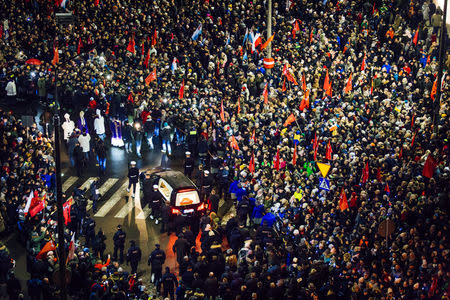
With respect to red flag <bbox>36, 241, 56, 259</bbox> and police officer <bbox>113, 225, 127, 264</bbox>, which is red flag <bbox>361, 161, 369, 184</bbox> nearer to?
police officer <bbox>113, 225, 127, 264</bbox>

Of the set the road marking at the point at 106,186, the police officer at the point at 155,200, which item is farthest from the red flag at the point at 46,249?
the road marking at the point at 106,186

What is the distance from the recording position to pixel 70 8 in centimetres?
3762

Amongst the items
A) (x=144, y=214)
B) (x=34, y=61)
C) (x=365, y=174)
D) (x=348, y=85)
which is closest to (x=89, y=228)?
(x=144, y=214)

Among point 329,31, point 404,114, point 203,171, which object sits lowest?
point 203,171

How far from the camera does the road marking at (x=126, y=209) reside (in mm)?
27117

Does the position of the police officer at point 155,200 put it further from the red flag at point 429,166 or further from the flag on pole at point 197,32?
the flag on pole at point 197,32

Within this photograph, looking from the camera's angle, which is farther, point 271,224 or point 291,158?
point 291,158

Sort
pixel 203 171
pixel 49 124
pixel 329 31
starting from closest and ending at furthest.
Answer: pixel 203 171, pixel 49 124, pixel 329 31

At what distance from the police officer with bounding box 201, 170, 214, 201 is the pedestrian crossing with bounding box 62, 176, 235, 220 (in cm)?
122

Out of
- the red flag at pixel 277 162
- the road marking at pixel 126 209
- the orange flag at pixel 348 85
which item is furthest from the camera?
the orange flag at pixel 348 85

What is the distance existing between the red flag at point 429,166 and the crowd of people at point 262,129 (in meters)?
0.04

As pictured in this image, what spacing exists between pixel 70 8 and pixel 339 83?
1486cm

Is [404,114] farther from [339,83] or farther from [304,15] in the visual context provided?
[304,15]

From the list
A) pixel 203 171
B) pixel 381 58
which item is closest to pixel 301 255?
pixel 203 171
